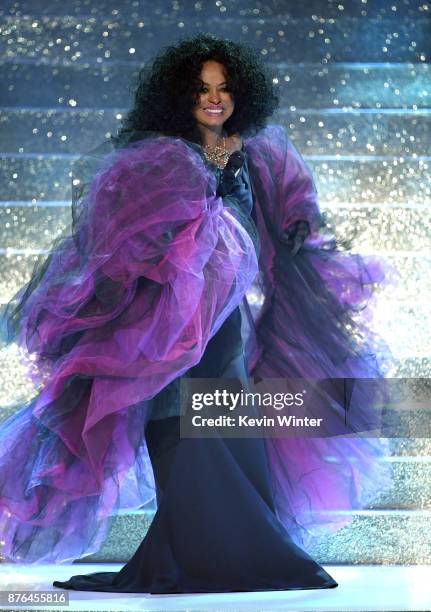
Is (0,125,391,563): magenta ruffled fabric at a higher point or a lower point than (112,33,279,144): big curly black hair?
lower

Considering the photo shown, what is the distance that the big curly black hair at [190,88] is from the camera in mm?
2641

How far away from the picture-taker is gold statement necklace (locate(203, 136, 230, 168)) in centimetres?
258

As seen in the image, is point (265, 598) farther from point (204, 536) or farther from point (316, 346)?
point (316, 346)

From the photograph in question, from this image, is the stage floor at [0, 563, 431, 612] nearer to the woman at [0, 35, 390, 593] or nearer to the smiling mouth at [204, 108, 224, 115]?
the woman at [0, 35, 390, 593]

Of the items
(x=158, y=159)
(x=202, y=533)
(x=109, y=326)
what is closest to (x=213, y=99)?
(x=158, y=159)

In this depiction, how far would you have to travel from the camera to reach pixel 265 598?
2.32 meters

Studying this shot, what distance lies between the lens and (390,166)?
3215mm

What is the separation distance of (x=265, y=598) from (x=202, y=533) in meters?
0.19

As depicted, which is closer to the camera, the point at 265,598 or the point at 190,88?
the point at 265,598

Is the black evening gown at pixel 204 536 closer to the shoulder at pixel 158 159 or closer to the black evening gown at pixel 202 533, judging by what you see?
the black evening gown at pixel 202 533

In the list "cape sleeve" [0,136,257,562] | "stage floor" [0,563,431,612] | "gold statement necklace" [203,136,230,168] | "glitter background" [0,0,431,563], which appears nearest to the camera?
"stage floor" [0,563,431,612]

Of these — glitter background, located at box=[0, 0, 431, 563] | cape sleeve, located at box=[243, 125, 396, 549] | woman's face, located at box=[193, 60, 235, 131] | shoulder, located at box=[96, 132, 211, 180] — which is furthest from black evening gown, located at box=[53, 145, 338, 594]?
glitter background, located at box=[0, 0, 431, 563]

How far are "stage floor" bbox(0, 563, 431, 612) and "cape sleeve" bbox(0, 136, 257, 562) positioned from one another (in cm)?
14

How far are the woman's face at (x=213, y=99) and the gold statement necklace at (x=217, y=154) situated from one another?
0.06 meters
